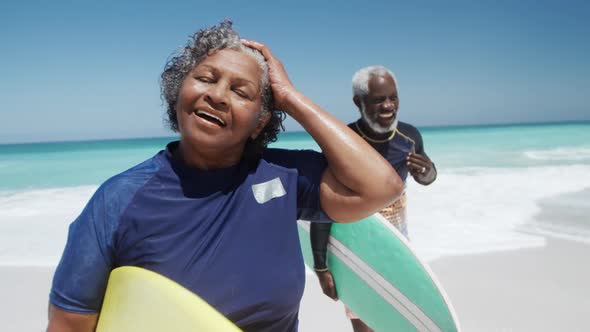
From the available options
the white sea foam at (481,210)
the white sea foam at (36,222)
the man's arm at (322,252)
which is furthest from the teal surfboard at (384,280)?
the white sea foam at (36,222)

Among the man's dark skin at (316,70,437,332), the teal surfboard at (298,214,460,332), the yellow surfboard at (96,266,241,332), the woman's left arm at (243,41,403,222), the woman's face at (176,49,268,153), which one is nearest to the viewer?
the yellow surfboard at (96,266,241,332)

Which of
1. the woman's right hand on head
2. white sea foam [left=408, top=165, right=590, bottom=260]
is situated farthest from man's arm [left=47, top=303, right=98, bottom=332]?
white sea foam [left=408, top=165, right=590, bottom=260]

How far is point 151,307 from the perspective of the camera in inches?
43.3

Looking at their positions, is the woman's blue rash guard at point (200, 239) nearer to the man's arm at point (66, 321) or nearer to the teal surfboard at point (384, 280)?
the man's arm at point (66, 321)

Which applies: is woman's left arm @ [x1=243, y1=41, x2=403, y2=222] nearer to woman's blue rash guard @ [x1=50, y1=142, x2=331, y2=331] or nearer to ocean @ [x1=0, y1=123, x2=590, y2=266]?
woman's blue rash guard @ [x1=50, y1=142, x2=331, y2=331]

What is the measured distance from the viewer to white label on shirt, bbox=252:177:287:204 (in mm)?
1249

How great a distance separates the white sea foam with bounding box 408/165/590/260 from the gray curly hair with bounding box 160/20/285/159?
141 inches

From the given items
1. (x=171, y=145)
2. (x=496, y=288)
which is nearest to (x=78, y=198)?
(x=496, y=288)

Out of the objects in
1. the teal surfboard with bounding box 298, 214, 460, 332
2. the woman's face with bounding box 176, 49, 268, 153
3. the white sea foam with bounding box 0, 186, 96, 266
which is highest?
the woman's face with bounding box 176, 49, 268, 153

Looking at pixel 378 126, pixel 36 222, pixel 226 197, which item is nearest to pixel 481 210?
pixel 378 126

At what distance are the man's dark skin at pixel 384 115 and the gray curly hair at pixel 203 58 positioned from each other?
1.24 meters

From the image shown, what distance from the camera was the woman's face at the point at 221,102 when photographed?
1205 mm

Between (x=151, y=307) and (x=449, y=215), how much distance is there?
19.8 ft

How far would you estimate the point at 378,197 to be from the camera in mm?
1324
